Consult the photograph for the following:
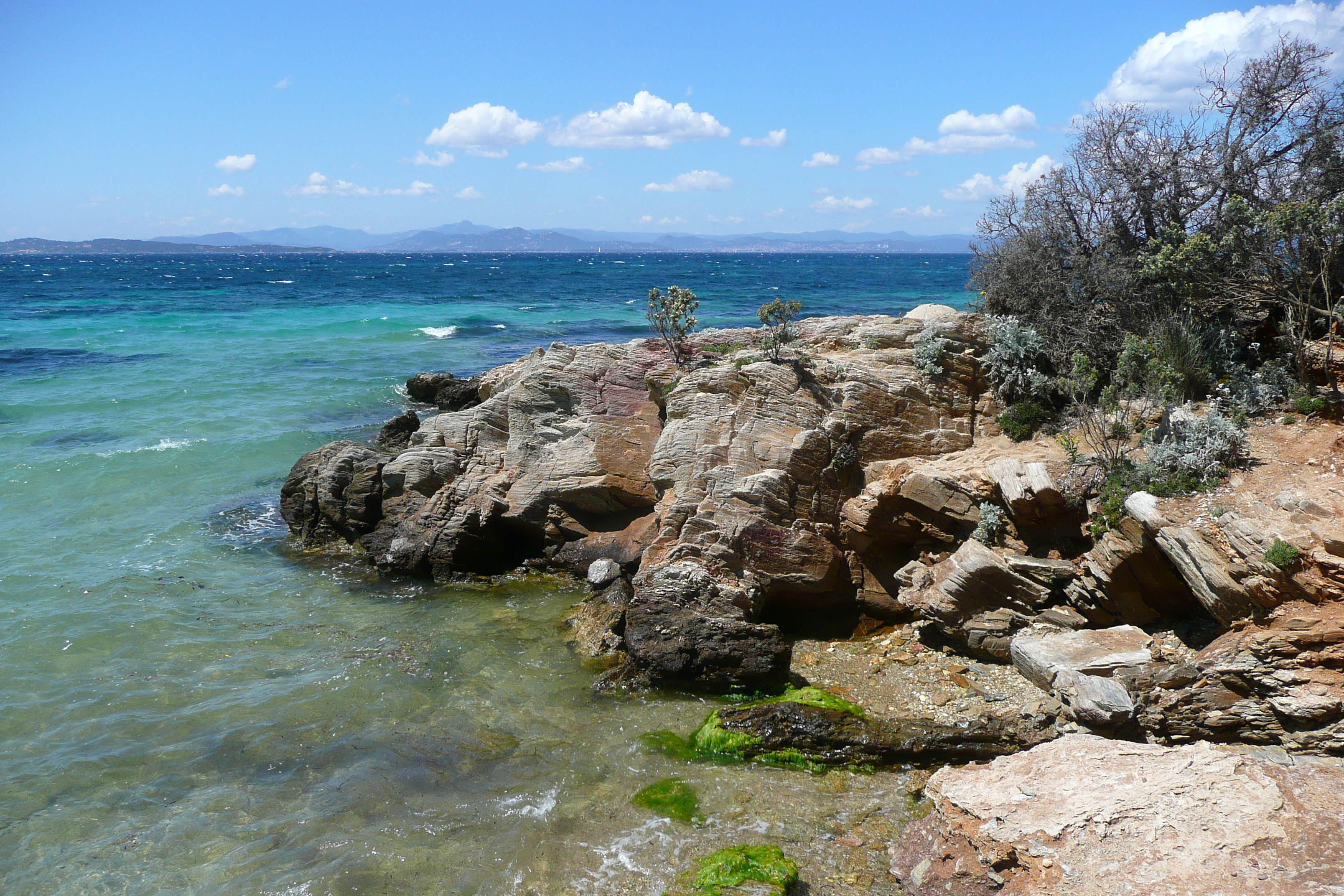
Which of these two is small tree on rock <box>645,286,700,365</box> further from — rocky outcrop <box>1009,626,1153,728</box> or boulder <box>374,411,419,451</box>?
rocky outcrop <box>1009,626,1153,728</box>

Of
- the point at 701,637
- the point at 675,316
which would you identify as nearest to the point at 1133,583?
the point at 701,637

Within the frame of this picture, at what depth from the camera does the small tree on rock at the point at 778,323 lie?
15211mm

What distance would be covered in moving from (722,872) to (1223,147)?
1506cm

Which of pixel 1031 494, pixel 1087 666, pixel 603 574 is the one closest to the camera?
pixel 1087 666

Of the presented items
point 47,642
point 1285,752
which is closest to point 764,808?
point 1285,752

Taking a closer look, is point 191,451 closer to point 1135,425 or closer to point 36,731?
point 36,731

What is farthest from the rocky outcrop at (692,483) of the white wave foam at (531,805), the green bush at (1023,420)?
the white wave foam at (531,805)

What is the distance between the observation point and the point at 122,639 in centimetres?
1329

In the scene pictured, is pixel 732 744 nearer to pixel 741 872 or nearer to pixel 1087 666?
pixel 741 872

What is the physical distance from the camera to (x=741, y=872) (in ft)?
25.8

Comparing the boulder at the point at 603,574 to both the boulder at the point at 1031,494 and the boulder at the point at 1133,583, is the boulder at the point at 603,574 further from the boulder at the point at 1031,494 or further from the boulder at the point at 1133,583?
the boulder at the point at 1133,583

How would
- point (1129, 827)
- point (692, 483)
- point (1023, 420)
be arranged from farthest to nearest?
1. point (1023, 420)
2. point (692, 483)
3. point (1129, 827)

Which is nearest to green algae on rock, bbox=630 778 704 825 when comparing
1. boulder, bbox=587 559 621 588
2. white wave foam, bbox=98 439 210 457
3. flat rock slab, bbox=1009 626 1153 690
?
flat rock slab, bbox=1009 626 1153 690

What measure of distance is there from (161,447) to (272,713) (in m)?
16.5
